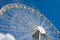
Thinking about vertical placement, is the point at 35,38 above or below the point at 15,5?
below

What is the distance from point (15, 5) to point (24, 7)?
→ 160cm

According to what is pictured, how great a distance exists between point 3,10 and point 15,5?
2373 millimetres

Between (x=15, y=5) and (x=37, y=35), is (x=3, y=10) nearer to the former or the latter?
(x=15, y=5)

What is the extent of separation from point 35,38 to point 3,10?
6807mm

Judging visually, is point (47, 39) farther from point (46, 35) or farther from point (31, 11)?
point (31, 11)

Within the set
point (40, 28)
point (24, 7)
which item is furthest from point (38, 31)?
point (24, 7)

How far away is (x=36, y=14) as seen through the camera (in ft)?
199

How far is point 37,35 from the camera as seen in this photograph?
2370 inches

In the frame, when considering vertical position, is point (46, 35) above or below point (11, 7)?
below

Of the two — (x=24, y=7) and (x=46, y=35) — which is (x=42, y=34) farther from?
(x=24, y=7)

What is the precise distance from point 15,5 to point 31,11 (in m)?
2.77

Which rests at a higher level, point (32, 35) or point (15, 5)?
point (15, 5)

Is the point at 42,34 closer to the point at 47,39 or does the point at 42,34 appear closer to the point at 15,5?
the point at 47,39

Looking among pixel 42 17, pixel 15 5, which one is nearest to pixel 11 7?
pixel 15 5
